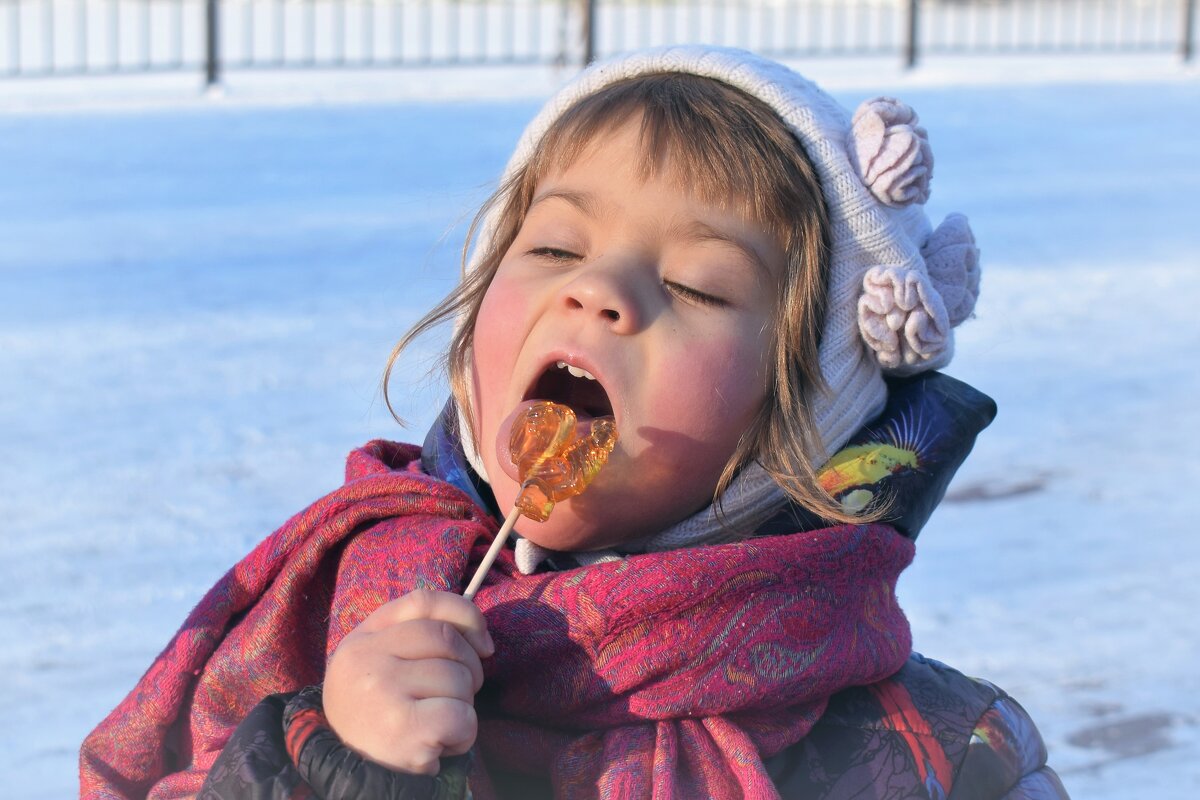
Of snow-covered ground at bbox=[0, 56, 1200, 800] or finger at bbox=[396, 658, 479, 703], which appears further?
snow-covered ground at bbox=[0, 56, 1200, 800]

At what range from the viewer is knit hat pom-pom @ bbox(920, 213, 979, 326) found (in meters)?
1.81

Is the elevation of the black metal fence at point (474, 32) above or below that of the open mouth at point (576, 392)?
below

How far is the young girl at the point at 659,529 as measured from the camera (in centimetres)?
146

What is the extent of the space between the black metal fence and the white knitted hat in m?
10.4

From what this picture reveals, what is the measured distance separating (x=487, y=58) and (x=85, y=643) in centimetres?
1163

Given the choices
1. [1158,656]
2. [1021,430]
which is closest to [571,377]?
[1158,656]

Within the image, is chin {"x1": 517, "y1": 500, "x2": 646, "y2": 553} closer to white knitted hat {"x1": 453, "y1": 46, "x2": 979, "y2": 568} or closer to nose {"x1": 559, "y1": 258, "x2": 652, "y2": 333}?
white knitted hat {"x1": 453, "y1": 46, "x2": 979, "y2": 568}

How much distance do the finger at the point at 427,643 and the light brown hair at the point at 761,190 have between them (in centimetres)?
36

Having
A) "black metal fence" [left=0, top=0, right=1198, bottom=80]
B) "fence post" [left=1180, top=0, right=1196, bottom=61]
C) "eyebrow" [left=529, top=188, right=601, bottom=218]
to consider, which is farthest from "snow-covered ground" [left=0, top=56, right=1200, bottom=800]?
"fence post" [left=1180, top=0, right=1196, bottom=61]

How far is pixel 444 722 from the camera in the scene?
1306 millimetres

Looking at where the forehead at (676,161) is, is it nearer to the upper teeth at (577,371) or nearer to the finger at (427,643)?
the upper teeth at (577,371)

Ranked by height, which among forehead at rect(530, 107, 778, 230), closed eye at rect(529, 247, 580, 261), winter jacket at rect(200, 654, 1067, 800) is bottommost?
winter jacket at rect(200, 654, 1067, 800)

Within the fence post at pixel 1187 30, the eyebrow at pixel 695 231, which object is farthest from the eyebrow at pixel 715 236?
the fence post at pixel 1187 30

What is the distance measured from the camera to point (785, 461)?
1.59 meters
